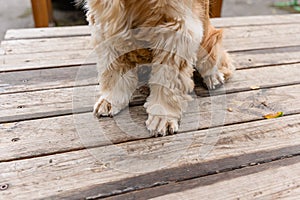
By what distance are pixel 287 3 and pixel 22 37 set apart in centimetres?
495

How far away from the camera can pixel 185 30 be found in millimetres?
1528

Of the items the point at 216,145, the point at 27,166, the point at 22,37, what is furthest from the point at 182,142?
the point at 22,37

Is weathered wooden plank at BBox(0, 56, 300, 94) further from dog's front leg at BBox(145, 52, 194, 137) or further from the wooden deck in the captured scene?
dog's front leg at BBox(145, 52, 194, 137)

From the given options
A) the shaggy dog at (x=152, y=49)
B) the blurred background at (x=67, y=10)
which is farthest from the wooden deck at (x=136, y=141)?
the blurred background at (x=67, y=10)

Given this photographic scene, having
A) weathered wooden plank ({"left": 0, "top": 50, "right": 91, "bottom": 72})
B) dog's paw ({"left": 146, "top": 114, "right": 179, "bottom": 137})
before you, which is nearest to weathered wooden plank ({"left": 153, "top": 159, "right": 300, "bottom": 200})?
dog's paw ({"left": 146, "top": 114, "right": 179, "bottom": 137})

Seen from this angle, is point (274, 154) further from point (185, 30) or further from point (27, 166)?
point (27, 166)

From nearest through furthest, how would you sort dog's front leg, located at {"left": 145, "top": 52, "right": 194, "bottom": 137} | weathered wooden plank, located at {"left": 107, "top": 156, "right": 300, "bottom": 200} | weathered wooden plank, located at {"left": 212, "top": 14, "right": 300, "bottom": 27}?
weathered wooden plank, located at {"left": 107, "top": 156, "right": 300, "bottom": 200} → dog's front leg, located at {"left": 145, "top": 52, "right": 194, "bottom": 137} → weathered wooden plank, located at {"left": 212, "top": 14, "right": 300, "bottom": 27}

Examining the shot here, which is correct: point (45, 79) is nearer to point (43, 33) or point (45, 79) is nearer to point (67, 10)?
point (43, 33)

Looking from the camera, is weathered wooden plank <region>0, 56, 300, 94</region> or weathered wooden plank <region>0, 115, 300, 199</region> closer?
weathered wooden plank <region>0, 115, 300, 199</region>

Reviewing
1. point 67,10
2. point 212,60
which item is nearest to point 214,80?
point 212,60

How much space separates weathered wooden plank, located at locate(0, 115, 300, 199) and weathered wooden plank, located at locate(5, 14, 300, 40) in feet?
5.06

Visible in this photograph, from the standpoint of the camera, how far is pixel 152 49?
5.25 feet

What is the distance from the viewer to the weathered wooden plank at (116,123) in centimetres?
158

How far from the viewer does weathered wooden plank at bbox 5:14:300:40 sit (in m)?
2.70
